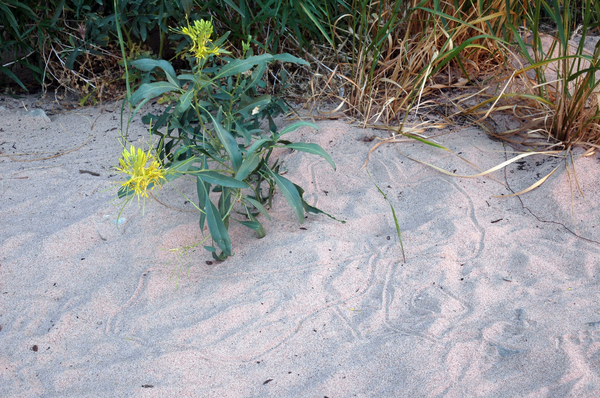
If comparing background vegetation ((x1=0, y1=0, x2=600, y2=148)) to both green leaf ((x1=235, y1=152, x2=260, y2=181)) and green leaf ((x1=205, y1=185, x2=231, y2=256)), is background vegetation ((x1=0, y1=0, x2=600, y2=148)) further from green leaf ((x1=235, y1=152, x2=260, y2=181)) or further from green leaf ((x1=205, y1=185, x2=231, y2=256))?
green leaf ((x1=205, y1=185, x2=231, y2=256))

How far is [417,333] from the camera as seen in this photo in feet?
4.80

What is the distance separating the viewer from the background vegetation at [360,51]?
94.3 inches

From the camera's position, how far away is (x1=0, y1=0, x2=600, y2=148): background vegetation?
94.3 inches

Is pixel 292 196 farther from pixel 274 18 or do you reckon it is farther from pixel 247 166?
pixel 274 18

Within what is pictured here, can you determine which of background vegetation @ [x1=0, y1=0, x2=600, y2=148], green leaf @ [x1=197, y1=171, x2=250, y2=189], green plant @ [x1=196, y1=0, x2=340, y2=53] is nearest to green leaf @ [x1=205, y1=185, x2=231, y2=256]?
green leaf @ [x1=197, y1=171, x2=250, y2=189]

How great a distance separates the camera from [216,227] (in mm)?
1565

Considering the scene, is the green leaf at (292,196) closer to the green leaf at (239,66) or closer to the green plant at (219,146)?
the green plant at (219,146)

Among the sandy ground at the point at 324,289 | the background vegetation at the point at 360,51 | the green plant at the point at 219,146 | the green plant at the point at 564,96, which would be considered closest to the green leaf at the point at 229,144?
the green plant at the point at 219,146

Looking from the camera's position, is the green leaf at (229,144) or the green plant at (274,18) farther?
the green plant at (274,18)

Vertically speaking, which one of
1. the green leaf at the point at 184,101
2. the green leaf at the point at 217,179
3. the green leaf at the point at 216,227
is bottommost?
the green leaf at the point at 216,227

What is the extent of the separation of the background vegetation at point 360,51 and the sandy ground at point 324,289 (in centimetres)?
35

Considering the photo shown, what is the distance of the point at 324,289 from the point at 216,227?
45cm

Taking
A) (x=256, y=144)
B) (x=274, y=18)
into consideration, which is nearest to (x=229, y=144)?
(x=256, y=144)

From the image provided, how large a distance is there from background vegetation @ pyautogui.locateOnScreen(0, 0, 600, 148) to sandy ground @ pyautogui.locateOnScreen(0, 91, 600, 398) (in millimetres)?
347
